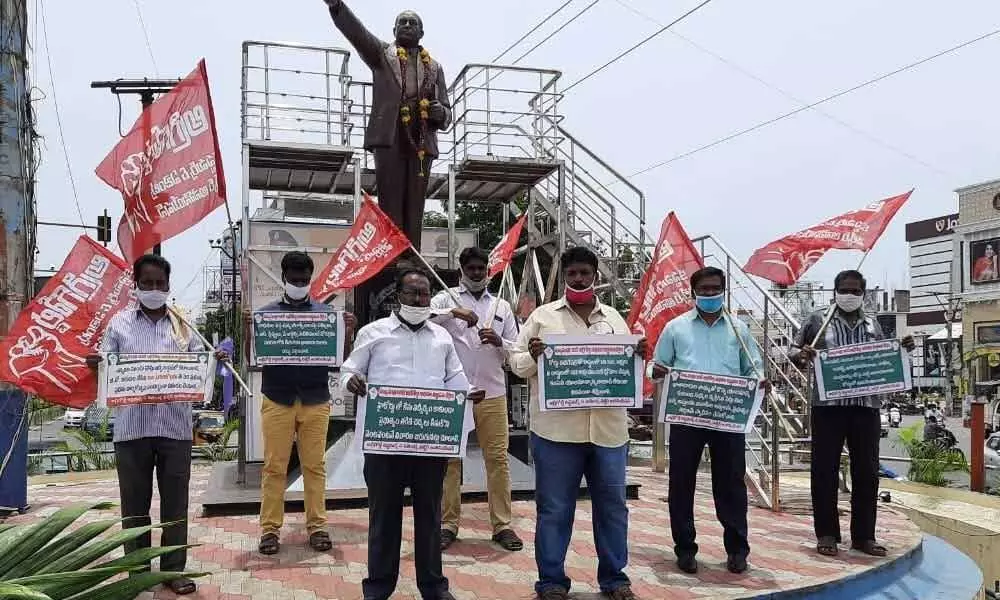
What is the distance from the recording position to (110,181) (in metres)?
5.65

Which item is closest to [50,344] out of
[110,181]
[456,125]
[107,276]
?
[107,276]

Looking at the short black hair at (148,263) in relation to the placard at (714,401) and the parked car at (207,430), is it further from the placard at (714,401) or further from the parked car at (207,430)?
the parked car at (207,430)

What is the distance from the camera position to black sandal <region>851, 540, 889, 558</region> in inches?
226

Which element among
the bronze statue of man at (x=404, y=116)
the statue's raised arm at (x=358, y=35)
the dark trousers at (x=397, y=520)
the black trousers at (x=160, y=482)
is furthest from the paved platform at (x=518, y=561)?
the statue's raised arm at (x=358, y=35)

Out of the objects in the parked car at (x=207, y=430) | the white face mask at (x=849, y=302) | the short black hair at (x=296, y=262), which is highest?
the short black hair at (x=296, y=262)

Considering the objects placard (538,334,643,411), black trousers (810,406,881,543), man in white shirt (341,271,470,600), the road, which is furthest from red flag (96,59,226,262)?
the road

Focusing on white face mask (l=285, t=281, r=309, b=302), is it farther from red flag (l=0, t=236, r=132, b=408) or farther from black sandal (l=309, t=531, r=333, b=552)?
black sandal (l=309, t=531, r=333, b=552)

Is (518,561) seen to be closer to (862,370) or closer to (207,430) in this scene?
(862,370)

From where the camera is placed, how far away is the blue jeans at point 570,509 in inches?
181

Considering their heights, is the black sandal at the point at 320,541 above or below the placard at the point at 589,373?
below

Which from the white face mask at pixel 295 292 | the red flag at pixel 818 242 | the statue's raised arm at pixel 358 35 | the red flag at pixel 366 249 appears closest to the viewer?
the white face mask at pixel 295 292

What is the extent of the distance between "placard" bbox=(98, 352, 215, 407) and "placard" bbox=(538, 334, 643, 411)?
194 centimetres

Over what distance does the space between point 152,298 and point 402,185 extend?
409 cm

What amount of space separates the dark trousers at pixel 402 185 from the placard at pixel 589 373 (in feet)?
14.0
